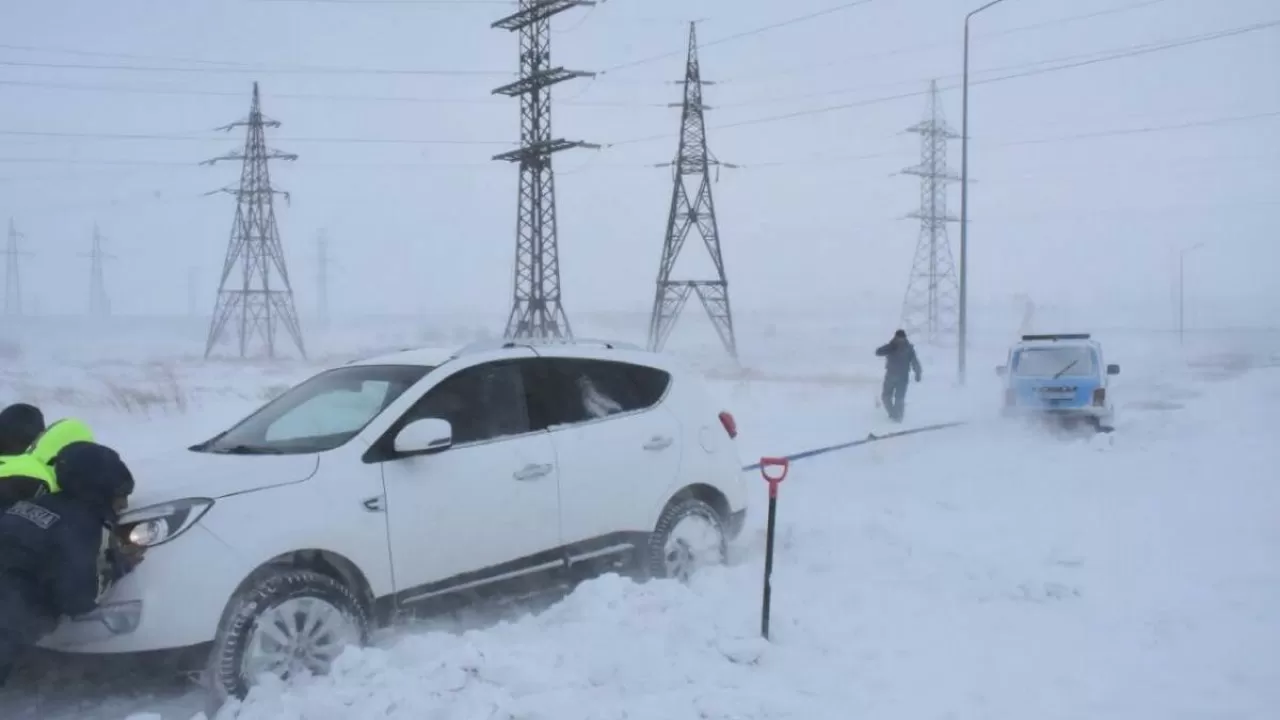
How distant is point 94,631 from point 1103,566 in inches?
263

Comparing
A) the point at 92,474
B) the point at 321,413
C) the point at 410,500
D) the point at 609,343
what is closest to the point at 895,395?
the point at 609,343

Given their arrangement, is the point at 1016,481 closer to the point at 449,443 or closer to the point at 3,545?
the point at 449,443

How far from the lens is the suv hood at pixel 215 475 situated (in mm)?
5332

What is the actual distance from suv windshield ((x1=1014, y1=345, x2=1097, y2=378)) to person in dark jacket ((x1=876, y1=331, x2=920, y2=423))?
6.09 ft

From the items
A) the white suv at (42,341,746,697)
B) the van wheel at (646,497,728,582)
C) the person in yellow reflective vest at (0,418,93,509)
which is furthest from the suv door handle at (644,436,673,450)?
the person in yellow reflective vest at (0,418,93,509)

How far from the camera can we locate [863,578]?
25.9ft

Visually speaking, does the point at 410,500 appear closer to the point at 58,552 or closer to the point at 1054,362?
the point at 58,552

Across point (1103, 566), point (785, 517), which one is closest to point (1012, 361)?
point (785, 517)

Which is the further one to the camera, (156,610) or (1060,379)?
(1060,379)

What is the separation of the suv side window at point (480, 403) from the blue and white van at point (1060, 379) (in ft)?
47.0

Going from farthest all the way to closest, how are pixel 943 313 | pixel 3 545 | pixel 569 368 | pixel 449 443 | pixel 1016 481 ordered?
pixel 943 313
pixel 1016 481
pixel 569 368
pixel 449 443
pixel 3 545

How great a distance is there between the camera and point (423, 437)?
19.4ft

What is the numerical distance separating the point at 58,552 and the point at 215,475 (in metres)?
0.85

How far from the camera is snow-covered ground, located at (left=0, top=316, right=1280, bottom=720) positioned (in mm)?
5164
